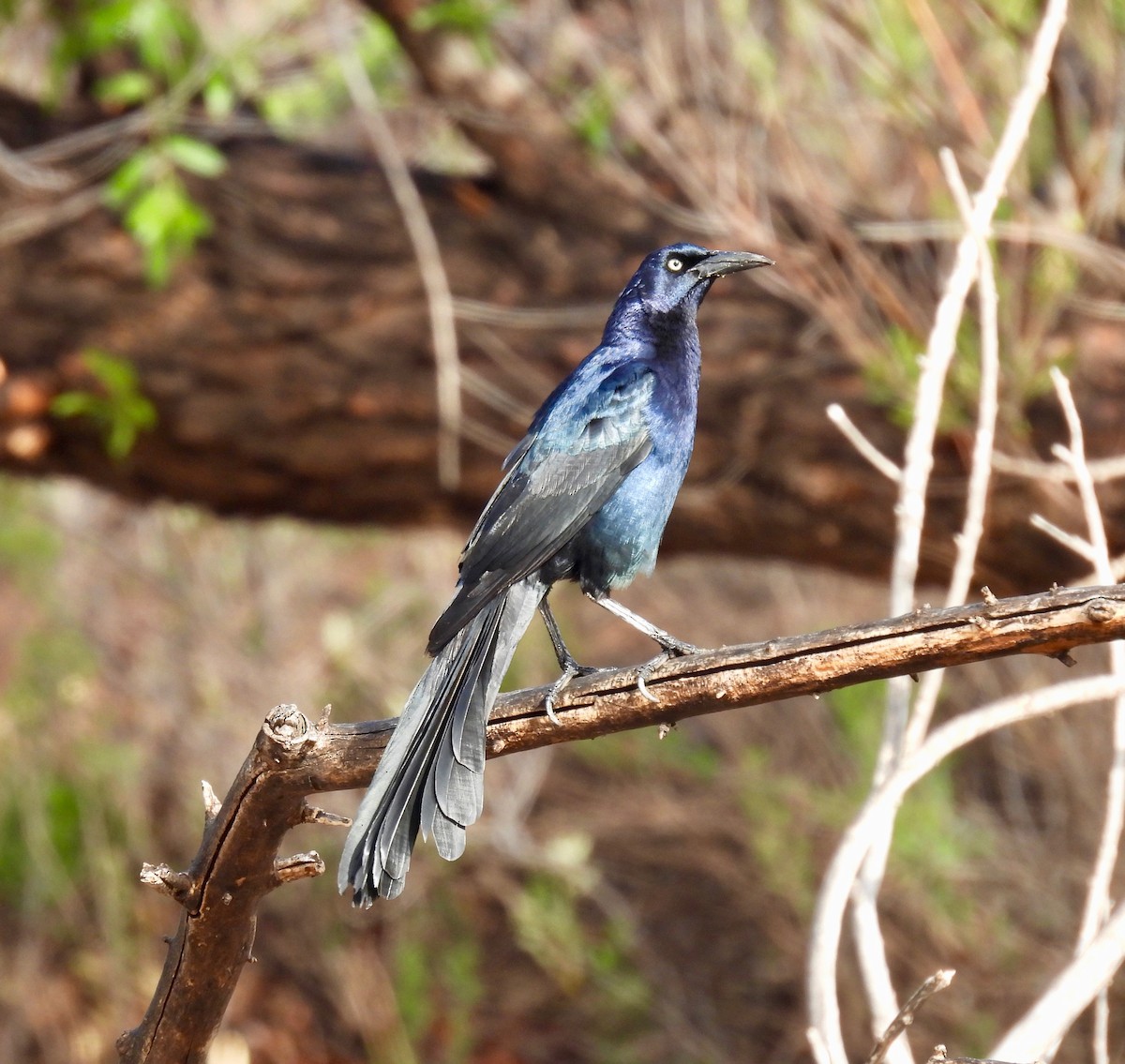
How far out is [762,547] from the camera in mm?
5180

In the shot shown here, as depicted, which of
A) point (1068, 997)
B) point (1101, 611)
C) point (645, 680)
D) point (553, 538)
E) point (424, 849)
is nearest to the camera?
point (1101, 611)

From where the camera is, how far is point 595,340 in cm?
495

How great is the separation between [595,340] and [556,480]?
6.61 feet

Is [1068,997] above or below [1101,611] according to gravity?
below

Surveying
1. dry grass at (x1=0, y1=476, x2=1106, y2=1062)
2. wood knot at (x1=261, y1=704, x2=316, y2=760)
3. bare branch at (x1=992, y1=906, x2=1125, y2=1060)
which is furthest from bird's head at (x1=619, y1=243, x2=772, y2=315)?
dry grass at (x1=0, y1=476, x2=1106, y2=1062)

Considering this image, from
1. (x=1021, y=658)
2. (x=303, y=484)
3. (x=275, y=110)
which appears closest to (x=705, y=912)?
(x=1021, y=658)

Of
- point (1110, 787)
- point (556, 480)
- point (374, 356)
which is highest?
point (374, 356)

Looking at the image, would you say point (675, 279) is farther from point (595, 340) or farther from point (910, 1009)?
point (910, 1009)

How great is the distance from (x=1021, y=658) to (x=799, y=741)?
108cm

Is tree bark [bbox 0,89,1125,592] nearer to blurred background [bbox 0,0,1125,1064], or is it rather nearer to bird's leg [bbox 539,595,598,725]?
blurred background [bbox 0,0,1125,1064]

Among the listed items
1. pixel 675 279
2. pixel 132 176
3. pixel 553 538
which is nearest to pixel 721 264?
pixel 675 279

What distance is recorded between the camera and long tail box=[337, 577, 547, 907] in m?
2.23

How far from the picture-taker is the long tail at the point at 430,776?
223 cm

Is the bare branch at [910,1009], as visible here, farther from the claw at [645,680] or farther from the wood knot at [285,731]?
the wood knot at [285,731]
